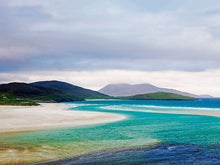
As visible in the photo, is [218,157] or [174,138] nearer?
[218,157]

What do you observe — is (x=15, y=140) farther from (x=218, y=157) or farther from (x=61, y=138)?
(x=218, y=157)

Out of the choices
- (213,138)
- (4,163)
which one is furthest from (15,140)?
(213,138)

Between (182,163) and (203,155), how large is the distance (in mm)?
3445

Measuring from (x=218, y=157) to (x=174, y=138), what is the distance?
29.4ft

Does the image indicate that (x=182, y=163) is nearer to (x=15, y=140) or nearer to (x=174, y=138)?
(x=174, y=138)

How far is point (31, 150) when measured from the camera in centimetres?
2145

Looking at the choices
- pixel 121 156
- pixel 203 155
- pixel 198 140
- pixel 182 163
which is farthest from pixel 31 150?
pixel 198 140

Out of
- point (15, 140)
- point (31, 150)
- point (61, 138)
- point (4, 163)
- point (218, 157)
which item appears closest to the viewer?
point (4, 163)

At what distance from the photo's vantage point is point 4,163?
17172mm

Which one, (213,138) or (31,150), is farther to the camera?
(213,138)

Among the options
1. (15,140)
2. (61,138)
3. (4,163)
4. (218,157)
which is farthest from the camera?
(61,138)

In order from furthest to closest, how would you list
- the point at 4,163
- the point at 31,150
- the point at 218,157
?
1. the point at 31,150
2. the point at 218,157
3. the point at 4,163

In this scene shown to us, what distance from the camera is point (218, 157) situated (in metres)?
19.2

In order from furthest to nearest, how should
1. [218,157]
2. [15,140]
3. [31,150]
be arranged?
1. [15,140]
2. [31,150]
3. [218,157]
